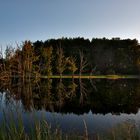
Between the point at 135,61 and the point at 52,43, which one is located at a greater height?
the point at 52,43

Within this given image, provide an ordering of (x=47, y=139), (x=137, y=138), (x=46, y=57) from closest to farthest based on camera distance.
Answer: (x=47, y=139)
(x=137, y=138)
(x=46, y=57)

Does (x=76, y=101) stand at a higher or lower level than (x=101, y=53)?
lower

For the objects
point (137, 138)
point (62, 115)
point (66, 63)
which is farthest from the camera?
point (66, 63)

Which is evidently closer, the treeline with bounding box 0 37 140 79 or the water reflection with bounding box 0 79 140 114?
the water reflection with bounding box 0 79 140 114

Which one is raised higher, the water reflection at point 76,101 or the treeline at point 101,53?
the treeline at point 101,53

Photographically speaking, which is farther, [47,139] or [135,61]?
[135,61]

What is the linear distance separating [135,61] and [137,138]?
246 feet

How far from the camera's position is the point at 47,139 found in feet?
17.6

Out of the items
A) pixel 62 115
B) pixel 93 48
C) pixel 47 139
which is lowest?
pixel 62 115

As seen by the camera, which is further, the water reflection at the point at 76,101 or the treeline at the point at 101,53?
the treeline at the point at 101,53

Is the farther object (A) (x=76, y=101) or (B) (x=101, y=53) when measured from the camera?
(B) (x=101, y=53)

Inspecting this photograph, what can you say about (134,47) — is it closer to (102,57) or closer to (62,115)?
(102,57)

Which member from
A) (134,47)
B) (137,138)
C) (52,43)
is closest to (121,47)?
(134,47)

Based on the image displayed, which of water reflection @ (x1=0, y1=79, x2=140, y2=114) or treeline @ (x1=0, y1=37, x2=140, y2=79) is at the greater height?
treeline @ (x1=0, y1=37, x2=140, y2=79)
